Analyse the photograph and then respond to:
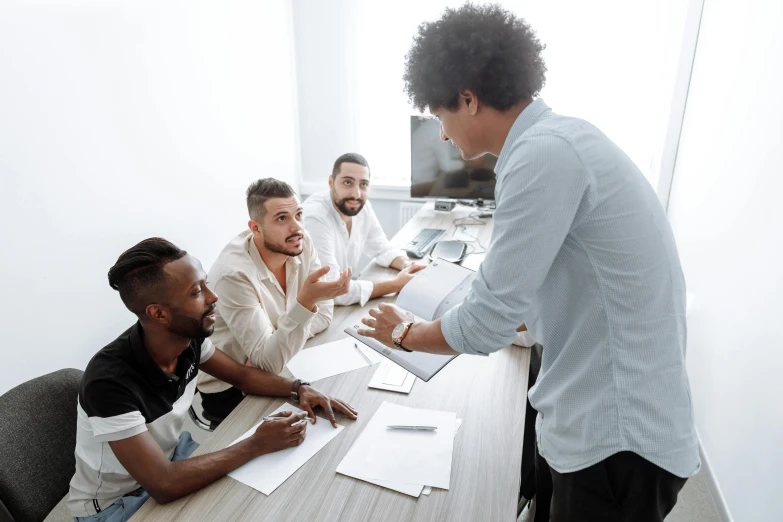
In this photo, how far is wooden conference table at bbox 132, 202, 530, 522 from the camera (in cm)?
104

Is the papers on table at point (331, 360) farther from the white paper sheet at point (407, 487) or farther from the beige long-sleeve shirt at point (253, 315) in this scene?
the white paper sheet at point (407, 487)

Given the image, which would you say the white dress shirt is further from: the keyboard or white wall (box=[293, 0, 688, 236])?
white wall (box=[293, 0, 688, 236])

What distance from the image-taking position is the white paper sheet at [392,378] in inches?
57.8

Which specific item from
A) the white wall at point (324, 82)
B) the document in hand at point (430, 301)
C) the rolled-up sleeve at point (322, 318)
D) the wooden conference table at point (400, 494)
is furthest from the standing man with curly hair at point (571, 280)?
the white wall at point (324, 82)

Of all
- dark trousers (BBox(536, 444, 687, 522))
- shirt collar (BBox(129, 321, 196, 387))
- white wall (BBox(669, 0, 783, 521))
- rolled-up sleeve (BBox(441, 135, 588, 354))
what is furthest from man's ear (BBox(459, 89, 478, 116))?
white wall (BBox(669, 0, 783, 521))

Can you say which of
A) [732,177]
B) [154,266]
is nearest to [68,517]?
[154,266]

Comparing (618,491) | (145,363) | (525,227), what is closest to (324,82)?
(145,363)

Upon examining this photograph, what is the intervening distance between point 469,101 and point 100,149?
195cm

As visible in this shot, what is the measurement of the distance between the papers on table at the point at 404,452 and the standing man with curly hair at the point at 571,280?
0.28 m

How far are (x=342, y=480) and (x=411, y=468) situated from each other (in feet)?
0.53

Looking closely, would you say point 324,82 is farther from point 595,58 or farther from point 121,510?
point 121,510

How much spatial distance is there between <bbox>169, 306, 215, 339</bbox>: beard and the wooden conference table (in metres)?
0.26

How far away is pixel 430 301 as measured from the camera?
1566 mm

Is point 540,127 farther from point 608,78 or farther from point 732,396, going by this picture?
point 608,78
